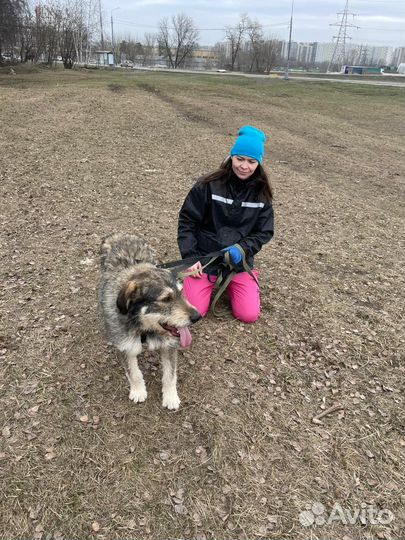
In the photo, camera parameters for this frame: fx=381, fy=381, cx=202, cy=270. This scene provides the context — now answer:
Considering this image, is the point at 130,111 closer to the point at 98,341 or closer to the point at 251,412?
the point at 98,341

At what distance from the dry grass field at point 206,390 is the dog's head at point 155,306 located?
949mm

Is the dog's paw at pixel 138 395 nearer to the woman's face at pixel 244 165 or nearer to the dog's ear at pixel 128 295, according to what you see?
the dog's ear at pixel 128 295

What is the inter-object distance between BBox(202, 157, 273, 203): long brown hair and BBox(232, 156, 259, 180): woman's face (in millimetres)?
144

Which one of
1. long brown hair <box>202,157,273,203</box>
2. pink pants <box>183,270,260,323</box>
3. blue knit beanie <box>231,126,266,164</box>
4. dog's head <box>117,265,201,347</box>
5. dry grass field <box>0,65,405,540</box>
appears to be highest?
blue knit beanie <box>231,126,266,164</box>

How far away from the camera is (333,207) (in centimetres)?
943

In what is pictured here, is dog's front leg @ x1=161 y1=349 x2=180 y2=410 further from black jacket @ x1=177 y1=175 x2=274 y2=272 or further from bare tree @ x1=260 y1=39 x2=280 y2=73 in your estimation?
bare tree @ x1=260 y1=39 x2=280 y2=73

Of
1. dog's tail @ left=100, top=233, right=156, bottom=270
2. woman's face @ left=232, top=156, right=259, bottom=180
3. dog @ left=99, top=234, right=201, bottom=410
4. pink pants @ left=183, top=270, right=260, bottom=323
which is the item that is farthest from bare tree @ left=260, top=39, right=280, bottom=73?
dog @ left=99, top=234, right=201, bottom=410

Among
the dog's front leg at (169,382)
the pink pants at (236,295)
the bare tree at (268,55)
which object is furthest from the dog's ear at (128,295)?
the bare tree at (268,55)

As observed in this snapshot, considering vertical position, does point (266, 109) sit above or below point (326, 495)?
above

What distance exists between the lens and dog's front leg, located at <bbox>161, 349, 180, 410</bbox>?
3.78 metres

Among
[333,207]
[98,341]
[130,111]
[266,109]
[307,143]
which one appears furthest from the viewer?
[266,109]

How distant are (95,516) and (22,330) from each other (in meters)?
2.54

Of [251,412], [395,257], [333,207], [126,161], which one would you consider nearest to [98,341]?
[251,412]

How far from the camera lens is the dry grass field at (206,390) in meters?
3.08
